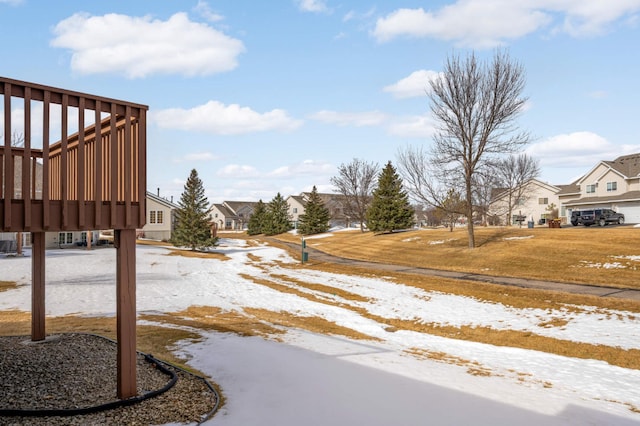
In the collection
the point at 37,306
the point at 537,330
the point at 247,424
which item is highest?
the point at 37,306

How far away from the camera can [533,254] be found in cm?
2805

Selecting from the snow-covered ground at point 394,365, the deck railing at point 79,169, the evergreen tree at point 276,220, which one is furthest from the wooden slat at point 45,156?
the evergreen tree at point 276,220

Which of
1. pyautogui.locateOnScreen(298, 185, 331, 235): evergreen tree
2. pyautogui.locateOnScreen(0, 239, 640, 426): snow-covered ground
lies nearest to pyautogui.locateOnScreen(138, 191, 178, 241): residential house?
pyautogui.locateOnScreen(298, 185, 331, 235): evergreen tree

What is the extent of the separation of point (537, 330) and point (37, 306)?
16.0 m

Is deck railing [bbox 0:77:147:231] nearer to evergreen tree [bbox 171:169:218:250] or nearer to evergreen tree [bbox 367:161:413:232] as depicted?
evergreen tree [bbox 171:169:218:250]

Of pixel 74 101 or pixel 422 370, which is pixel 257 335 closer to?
pixel 422 370

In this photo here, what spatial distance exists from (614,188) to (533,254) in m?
30.5

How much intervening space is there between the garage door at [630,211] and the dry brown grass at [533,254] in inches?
629

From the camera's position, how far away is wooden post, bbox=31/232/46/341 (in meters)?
9.63

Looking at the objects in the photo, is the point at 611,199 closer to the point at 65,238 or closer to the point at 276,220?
the point at 276,220

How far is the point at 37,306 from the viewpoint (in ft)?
33.0

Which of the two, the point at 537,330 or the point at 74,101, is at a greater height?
the point at 74,101

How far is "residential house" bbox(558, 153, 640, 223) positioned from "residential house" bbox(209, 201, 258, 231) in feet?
250

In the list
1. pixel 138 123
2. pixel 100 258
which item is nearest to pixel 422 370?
pixel 138 123
